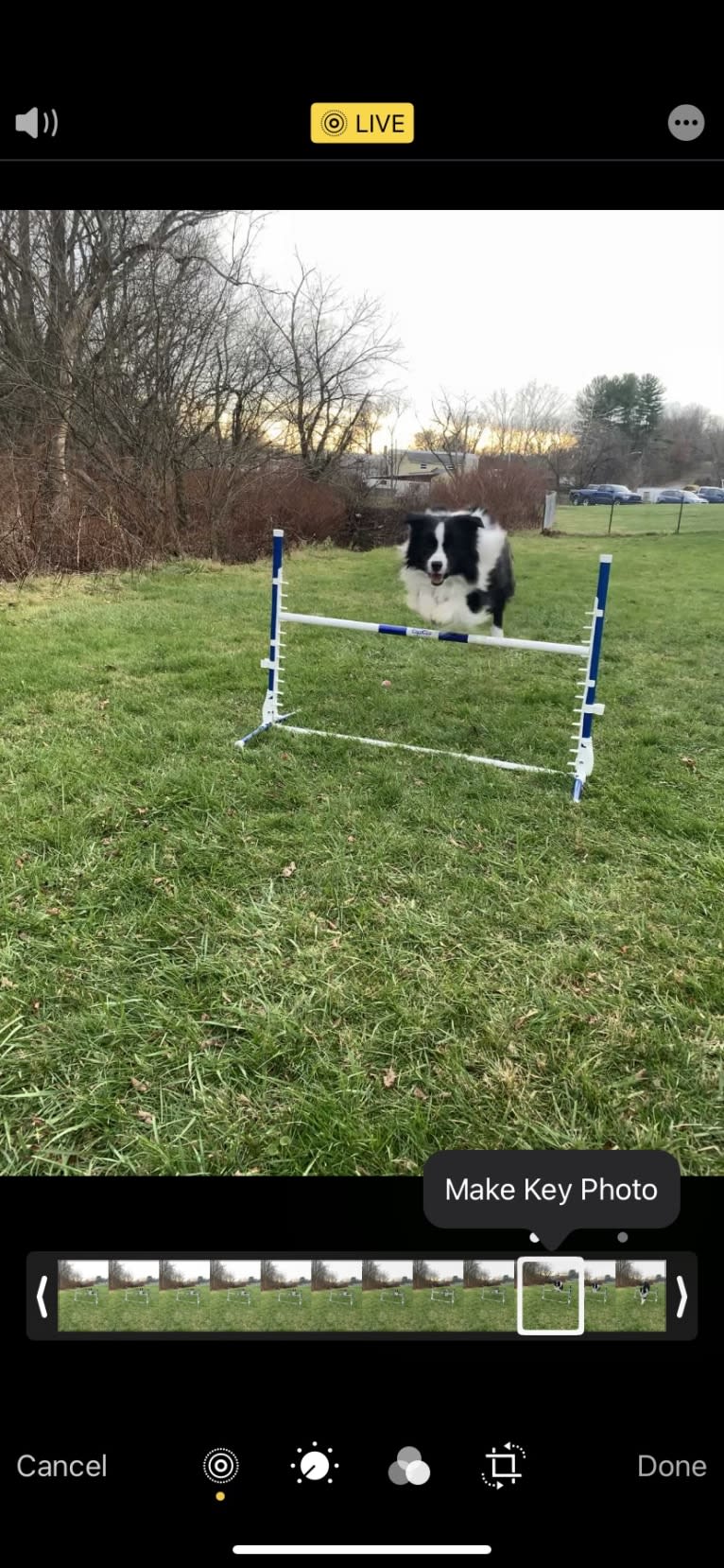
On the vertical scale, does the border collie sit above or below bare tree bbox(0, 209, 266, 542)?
below

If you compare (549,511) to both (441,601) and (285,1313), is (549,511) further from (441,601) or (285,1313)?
(285,1313)

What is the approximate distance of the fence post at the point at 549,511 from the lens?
86.2 inches

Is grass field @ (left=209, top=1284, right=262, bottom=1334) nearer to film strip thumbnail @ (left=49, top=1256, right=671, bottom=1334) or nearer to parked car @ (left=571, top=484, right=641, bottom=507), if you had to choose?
film strip thumbnail @ (left=49, top=1256, right=671, bottom=1334)

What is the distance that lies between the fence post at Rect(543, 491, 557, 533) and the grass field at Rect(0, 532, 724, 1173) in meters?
0.13

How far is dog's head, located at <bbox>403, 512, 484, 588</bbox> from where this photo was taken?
8.38ft
